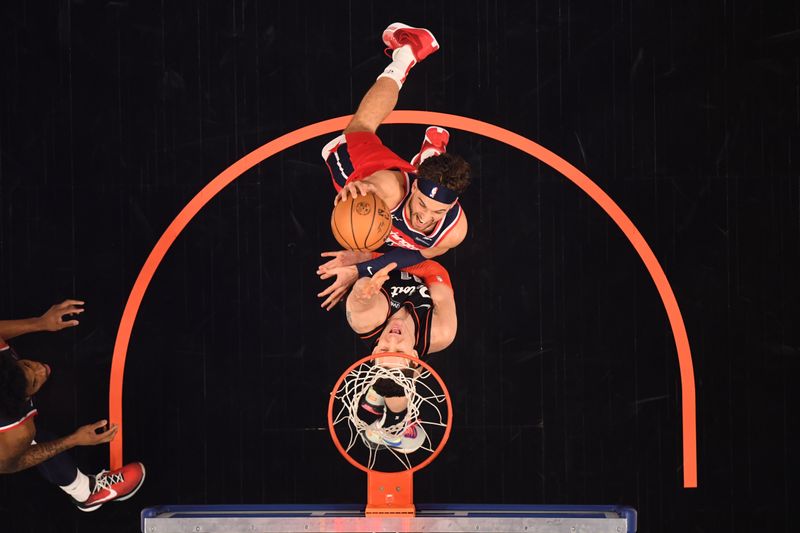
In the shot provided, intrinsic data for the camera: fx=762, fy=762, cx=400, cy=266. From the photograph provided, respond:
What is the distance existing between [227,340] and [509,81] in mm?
2991

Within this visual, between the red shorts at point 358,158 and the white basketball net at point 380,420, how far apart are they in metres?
1.36

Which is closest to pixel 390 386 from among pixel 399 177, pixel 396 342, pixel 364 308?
pixel 396 342

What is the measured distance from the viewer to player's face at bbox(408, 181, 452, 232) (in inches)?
203

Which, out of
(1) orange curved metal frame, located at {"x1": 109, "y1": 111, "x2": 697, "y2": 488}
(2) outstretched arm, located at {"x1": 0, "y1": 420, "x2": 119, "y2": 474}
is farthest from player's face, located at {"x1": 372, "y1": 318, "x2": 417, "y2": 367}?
(2) outstretched arm, located at {"x1": 0, "y1": 420, "x2": 119, "y2": 474}

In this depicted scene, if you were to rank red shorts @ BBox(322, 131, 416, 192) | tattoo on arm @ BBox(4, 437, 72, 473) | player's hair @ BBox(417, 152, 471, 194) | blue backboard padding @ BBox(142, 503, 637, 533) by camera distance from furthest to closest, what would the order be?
tattoo on arm @ BBox(4, 437, 72, 473) → red shorts @ BBox(322, 131, 416, 192) → player's hair @ BBox(417, 152, 471, 194) → blue backboard padding @ BBox(142, 503, 637, 533)

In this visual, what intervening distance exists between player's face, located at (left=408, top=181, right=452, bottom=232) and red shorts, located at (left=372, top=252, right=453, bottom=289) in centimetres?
44

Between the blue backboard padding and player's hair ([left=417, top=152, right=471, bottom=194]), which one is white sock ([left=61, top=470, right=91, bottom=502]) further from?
player's hair ([left=417, top=152, right=471, bottom=194])

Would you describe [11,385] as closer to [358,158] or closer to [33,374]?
[33,374]

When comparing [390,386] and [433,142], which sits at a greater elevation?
[433,142]

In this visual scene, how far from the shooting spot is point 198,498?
19.3 ft

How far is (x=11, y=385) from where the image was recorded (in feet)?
17.4

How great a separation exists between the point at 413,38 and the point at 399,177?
1.30 metres

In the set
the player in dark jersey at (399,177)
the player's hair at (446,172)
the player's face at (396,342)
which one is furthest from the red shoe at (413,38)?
the player's face at (396,342)

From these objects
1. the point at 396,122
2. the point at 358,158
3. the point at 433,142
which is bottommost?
the point at 358,158
